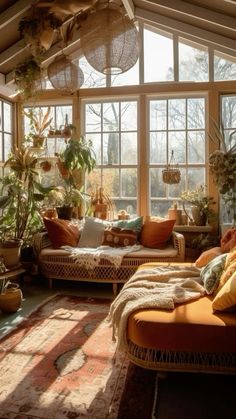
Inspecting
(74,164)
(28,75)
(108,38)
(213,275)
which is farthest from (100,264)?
(108,38)

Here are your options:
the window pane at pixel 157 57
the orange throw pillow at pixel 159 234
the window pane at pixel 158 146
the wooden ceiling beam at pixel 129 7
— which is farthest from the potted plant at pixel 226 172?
the wooden ceiling beam at pixel 129 7

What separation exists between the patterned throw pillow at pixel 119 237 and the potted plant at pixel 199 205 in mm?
932

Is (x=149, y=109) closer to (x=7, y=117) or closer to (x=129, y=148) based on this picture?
(x=129, y=148)

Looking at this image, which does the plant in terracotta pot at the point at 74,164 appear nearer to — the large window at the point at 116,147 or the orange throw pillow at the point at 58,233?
the large window at the point at 116,147

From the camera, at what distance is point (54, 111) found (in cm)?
583

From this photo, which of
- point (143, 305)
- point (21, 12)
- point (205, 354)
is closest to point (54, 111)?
point (21, 12)

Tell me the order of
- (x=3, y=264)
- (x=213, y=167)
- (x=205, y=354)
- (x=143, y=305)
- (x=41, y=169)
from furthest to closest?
(x=41, y=169) → (x=213, y=167) → (x=3, y=264) → (x=143, y=305) → (x=205, y=354)

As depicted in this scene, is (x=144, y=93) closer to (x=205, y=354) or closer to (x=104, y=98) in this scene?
(x=104, y=98)

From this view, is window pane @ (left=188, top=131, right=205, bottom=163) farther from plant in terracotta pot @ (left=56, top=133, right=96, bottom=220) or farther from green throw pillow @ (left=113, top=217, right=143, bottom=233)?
plant in terracotta pot @ (left=56, top=133, right=96, bottom=220)

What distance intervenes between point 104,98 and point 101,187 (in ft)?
4.44

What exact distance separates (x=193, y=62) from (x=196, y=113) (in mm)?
718

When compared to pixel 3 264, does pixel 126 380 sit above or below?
below

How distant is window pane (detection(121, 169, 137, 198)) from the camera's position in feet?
18.2

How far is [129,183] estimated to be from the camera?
5.57 metres
